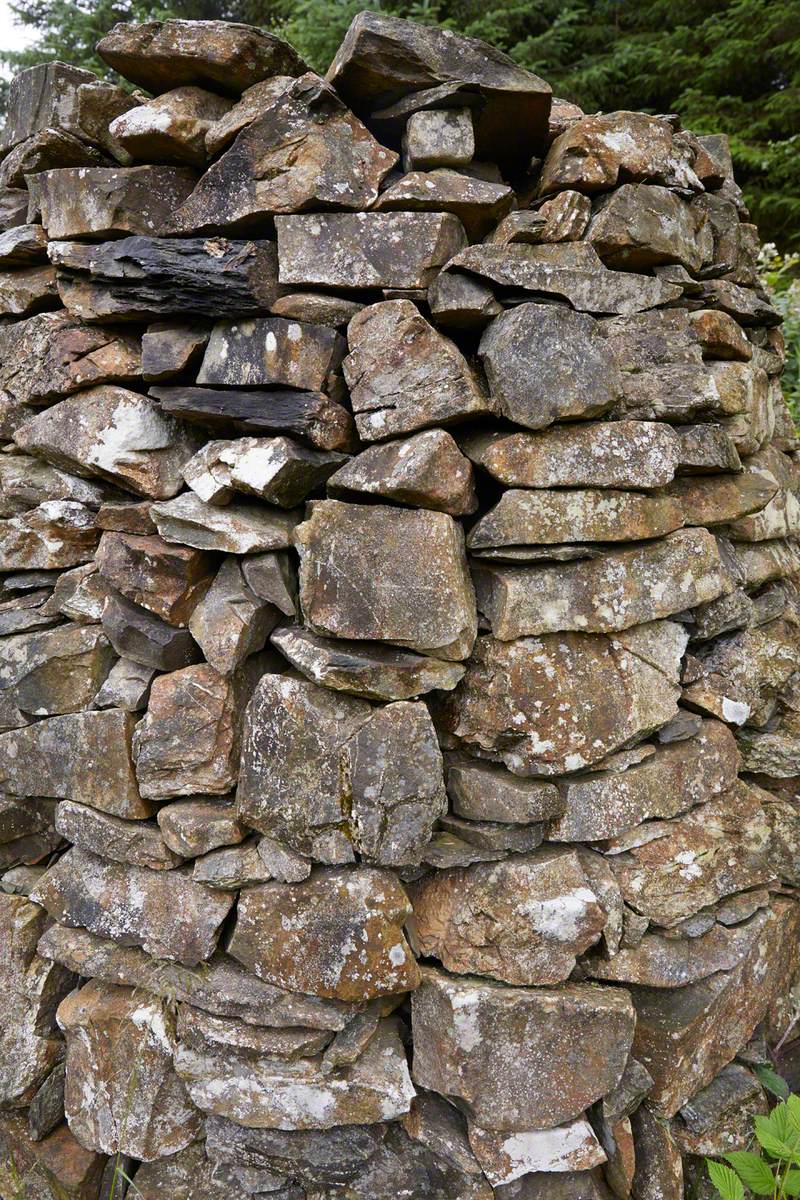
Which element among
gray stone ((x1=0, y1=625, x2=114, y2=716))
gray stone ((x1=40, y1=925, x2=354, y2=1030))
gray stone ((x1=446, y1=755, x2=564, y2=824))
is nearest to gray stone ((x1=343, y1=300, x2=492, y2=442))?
gray stone ((x1=446, y1=755, x2=564, y2=824))

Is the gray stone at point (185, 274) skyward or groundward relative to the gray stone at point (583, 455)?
skyward

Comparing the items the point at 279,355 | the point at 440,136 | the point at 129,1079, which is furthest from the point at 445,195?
the point at 129,1079

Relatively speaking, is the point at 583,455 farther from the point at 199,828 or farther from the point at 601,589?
the point at 199,828

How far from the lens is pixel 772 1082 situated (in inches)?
136

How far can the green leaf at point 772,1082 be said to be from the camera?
3441mm

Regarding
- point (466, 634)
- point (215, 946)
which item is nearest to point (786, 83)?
point (466, 634)

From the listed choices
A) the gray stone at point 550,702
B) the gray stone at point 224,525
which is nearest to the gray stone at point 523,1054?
the gray stone at point 550,702

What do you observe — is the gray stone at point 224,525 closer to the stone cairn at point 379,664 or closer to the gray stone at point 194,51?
the stone cairn at point 379,664

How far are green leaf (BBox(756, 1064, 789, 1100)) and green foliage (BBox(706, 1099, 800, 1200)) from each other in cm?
22

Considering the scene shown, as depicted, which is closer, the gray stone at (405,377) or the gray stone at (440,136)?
the gray stone at (405,377)

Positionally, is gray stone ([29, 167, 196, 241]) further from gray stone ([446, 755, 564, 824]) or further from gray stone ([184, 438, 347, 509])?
gray stone ([446, 755, 564, 824])

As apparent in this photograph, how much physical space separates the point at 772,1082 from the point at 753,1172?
0.46 meters

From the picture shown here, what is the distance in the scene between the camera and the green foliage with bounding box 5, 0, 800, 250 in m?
7.60

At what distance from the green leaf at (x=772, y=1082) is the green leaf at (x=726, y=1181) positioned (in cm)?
52
